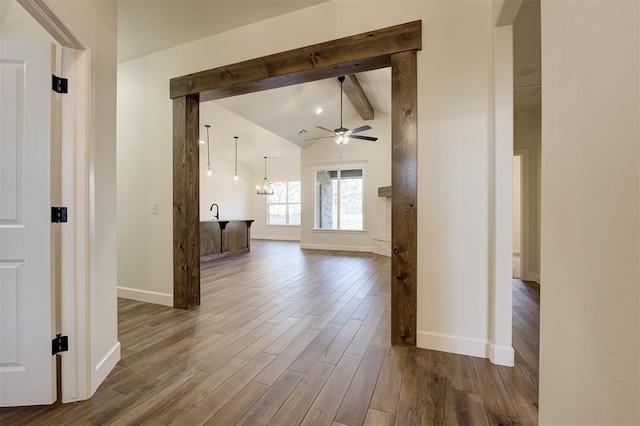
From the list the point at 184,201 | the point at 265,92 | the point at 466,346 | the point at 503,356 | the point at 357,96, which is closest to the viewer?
the point at 503,356

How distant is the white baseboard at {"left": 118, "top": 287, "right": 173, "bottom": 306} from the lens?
3.05 m

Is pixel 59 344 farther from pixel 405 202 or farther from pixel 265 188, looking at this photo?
pixel 265 188

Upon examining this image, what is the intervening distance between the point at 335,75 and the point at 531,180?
3717 mm

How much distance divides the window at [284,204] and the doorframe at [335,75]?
25.9 ft

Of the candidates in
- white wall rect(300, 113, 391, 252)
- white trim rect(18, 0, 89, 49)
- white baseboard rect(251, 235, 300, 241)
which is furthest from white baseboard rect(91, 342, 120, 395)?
white baseboard rect(251, 235, 300, 241)

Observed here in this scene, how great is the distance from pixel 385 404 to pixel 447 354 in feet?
2.58

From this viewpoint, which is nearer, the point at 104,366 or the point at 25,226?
the point at 25,226

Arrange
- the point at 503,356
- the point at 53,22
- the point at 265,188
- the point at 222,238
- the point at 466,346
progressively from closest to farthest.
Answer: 1. the point at 53,22
2. the point at 503,356
3. the point at 466,346
4. the point at 222,238
5. the point at 265,188

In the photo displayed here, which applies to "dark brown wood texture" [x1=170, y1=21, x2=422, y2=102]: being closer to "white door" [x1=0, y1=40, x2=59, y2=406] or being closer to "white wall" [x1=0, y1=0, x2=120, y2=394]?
"white wall" [x1=0, y1=0, x2=120, y2=394]

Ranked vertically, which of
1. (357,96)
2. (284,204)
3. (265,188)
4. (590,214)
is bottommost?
(590,214)

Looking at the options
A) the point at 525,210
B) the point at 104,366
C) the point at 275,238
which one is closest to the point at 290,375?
the point at 104,366

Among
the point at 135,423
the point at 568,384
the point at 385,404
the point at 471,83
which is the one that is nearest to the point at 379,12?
the point at 471,83

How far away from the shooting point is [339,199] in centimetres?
823

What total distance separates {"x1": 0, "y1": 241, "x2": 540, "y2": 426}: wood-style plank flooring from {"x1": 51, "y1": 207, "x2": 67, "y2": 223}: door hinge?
101 cm
